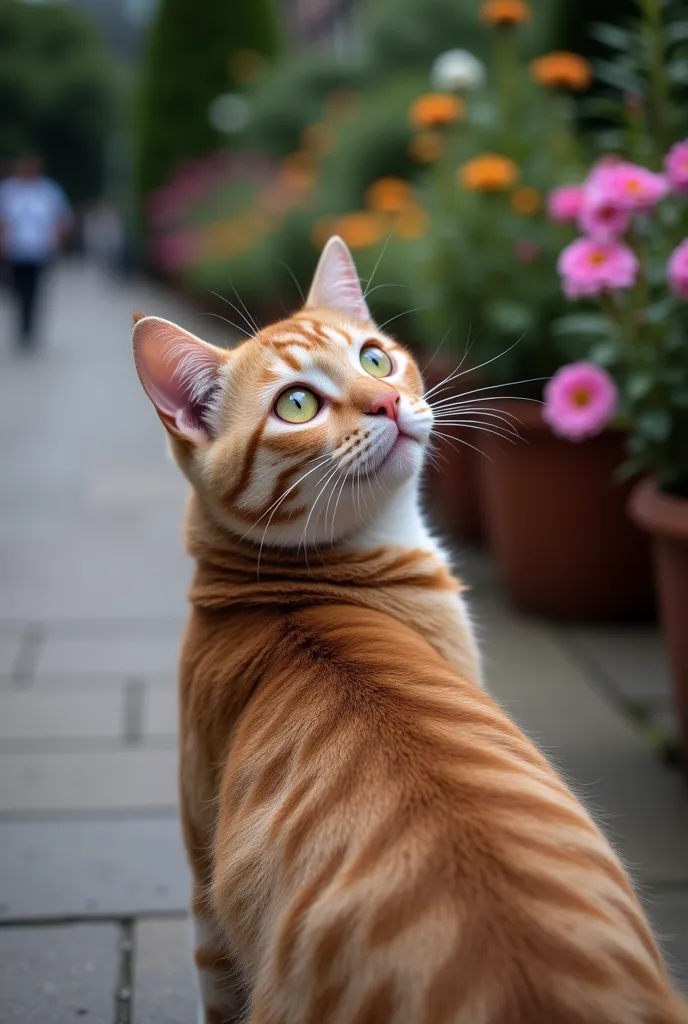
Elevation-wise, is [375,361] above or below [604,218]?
below

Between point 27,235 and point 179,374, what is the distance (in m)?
12.4

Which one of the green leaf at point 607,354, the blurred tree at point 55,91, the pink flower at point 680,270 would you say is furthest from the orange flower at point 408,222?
the blurred tree at point 55,91

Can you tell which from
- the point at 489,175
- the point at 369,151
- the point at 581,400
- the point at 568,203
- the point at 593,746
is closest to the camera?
the point at 593,746

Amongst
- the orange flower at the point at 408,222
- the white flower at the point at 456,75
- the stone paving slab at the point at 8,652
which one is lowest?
the stone paving slab at the point at 8,652

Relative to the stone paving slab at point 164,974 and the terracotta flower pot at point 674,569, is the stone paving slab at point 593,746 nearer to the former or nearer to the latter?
the terracotta flower pot at point 674,569

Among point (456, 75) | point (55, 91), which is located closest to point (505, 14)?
point (456, 75)

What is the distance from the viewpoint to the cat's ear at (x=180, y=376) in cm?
190

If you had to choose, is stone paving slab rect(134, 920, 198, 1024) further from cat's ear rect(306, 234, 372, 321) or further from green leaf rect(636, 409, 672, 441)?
green leaf rect(636, 409, 672, 441)

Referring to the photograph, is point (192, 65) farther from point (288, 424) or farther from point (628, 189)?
point (288, 424)

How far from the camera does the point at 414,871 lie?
4.13 feet

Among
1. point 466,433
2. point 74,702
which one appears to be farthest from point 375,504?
point 466,433

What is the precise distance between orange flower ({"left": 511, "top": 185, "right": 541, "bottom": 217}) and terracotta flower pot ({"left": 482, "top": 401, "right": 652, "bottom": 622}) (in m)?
0.86

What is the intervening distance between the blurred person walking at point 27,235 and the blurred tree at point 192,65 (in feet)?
22.7

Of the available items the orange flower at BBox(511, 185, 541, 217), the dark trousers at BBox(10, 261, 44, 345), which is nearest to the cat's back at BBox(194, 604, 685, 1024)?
the orange flower at BBox(511, 185, 541, 217)
